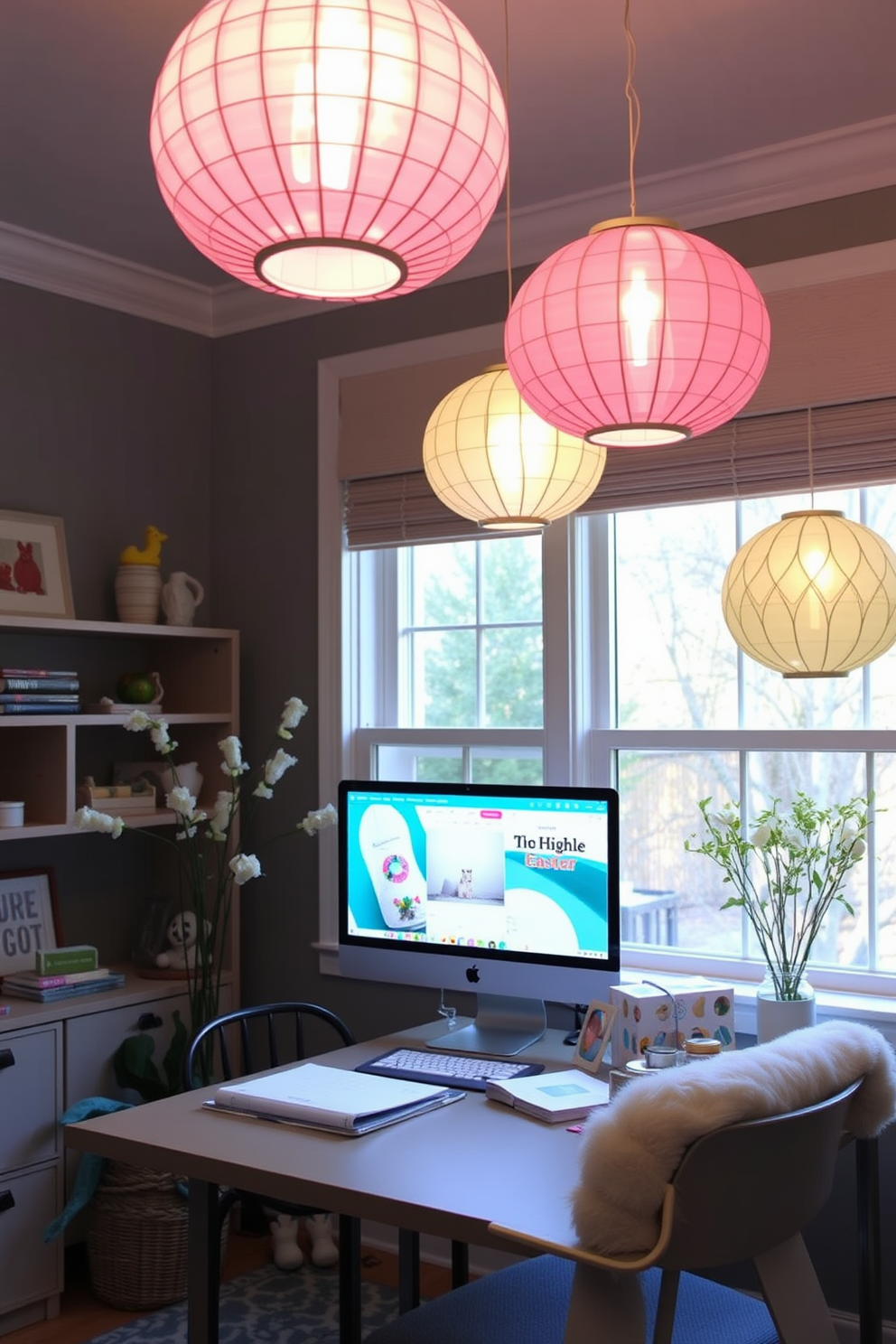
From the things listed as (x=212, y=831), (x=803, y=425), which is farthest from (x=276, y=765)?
(x=803, y=425)

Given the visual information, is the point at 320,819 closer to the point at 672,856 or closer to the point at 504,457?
the point at 672,856

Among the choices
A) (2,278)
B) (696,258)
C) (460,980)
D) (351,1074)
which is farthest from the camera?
(2,278)

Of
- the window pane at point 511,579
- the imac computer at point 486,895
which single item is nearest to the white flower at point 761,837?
the imac computer at point 486,895

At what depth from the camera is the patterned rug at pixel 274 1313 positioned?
2840 mm

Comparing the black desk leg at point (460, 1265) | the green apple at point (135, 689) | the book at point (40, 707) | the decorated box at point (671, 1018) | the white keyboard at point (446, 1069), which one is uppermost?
the green apple at point (135, 689)

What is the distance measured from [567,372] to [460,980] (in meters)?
1.49

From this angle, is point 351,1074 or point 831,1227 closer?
point 351,1074

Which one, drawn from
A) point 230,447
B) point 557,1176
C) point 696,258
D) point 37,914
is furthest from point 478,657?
point 696,258

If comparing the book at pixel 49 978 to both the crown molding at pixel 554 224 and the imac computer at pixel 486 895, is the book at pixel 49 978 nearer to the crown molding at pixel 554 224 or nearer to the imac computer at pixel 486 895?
the imac computer at pixel 486 895

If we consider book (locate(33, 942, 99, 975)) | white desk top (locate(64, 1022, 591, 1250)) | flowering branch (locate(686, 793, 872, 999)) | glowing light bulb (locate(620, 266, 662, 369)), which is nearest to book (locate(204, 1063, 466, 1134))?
white desk top (locate(64, 1022, 591, 1250))

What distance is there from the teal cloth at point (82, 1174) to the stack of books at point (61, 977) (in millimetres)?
280

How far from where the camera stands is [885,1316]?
2.69 m

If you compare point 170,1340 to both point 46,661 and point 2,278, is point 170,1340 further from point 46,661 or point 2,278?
point 2,278

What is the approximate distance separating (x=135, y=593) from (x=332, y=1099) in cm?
183
